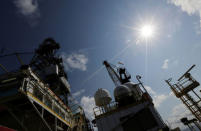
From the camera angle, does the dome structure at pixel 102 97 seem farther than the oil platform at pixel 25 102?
Yes

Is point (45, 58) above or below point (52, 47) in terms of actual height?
below

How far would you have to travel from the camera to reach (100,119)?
47.8 feet

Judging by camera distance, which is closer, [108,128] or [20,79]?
[20,79]

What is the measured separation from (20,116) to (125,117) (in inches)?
503

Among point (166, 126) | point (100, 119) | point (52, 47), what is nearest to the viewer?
point (166, 126)

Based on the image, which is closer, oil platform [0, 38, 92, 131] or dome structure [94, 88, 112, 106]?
oil platform [0, 38, 92, 131]

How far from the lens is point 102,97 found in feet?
68.5

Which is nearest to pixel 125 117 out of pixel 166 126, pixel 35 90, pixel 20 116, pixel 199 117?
Result: pixel 166 126

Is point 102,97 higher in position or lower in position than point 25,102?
higher

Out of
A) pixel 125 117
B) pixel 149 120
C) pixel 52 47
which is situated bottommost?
pixel 149 120

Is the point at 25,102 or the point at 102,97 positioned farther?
the point at 102,97

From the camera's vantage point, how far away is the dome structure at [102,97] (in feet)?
67.9

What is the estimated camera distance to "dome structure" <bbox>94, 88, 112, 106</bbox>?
814 inches

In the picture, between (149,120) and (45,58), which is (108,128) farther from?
(45,58)
